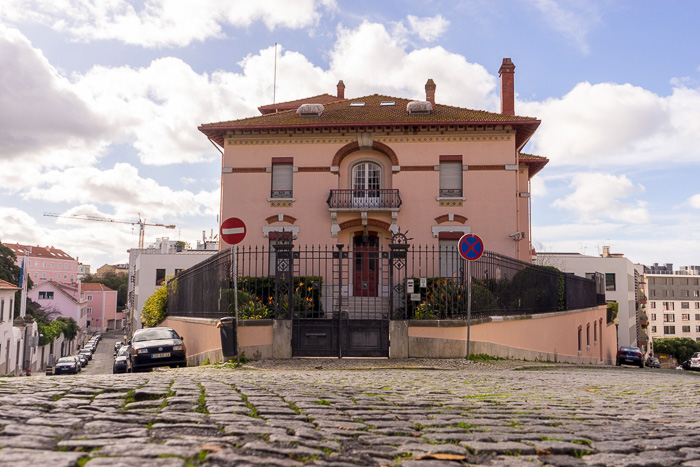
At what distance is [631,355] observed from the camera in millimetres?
32000

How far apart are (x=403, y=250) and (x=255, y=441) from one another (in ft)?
32.1

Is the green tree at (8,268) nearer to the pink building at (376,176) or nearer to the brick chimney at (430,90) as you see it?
the pink building at (376,176)

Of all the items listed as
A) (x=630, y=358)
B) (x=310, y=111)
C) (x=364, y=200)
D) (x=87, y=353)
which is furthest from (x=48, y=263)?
(x=630, y=358)

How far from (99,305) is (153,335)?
3749 inches

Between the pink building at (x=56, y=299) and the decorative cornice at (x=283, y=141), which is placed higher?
the decorative cornice at (x=283, y=141)

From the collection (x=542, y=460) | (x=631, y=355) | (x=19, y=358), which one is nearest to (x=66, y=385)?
(x=542, y=460)

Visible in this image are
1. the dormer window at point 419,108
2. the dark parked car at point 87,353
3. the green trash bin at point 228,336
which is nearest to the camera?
the green trash bin at point 228,336

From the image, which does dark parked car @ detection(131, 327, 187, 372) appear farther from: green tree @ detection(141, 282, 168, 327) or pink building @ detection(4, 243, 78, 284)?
pink building @ detection(4, 243, 78, 284)

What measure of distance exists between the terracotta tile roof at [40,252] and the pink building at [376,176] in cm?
10192

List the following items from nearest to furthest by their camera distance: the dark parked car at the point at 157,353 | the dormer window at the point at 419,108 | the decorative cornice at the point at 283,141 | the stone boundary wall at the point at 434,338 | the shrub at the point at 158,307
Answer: the stone boundary wall at the point at 434,338, the dark parked car at the point at 157,353, the shrub at the point at 158,307, the decorative cornice at the point at 283,141, the dormer window at the point at 419,108

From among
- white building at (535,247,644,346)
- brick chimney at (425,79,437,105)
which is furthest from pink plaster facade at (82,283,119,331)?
brick chimney at (425,79,437,105)

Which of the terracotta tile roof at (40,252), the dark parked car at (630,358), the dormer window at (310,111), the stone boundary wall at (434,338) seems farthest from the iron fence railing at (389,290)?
the terracotta tile roof at (40,252)

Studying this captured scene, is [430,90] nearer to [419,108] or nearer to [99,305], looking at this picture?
[419,108]

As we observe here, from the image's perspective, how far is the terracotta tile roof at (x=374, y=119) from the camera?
25562 millimetres
